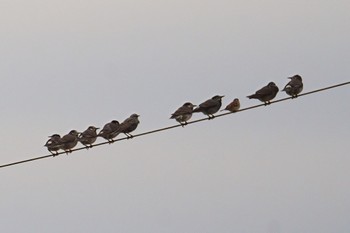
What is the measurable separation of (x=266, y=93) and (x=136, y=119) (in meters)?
3.06

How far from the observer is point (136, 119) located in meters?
34.6

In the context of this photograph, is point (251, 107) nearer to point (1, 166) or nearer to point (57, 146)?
point (1, 166)

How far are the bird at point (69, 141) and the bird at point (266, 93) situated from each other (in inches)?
158

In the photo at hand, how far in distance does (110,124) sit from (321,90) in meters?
8.69

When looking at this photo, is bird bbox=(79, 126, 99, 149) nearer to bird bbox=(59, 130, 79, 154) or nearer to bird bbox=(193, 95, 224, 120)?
bird bbox=(59, 130, 79, 154)

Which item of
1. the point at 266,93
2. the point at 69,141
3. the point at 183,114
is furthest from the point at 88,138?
the point at 266,93

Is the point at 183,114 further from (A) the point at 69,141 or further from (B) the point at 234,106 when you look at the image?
(A) the point at 69,141

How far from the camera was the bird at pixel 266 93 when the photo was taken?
33.9 metres

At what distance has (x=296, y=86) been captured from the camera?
34.0m

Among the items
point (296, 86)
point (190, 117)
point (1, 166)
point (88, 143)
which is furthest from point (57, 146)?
point (1, 166)

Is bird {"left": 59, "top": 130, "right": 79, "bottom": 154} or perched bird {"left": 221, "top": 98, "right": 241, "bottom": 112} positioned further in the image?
perched bird {"left": 221, "top": 98, "right": 241, "bottom": 112}

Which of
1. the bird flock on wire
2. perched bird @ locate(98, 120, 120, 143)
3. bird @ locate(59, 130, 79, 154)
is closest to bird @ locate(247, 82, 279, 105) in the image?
the bird flock on wire

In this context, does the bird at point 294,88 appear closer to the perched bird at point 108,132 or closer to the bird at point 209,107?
the bird at point 209,107

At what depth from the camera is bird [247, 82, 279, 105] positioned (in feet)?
111
